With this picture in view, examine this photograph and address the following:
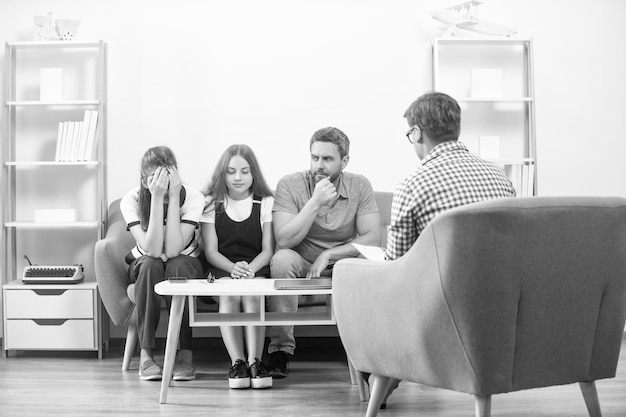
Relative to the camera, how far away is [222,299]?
3404mm

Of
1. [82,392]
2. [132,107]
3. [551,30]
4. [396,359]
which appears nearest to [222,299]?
[82,392]

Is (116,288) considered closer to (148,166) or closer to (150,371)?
(150,371)

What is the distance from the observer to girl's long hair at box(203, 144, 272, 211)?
3838 millimetres

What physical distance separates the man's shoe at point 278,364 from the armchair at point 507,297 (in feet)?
4.33

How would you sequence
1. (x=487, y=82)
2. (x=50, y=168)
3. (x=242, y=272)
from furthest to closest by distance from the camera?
(x=50, y=168)
(x=487, y=82)
(x=242, y=272)

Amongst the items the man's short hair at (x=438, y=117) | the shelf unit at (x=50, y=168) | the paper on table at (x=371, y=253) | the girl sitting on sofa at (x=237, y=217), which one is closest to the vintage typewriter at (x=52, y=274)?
the shelf unit at (x=50, y=168)

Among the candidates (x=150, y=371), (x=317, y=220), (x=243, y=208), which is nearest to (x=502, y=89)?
(x=317, y=220)

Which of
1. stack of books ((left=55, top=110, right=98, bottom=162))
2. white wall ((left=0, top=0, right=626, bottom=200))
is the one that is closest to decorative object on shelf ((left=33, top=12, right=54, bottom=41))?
white wall ((left=0, top=0, right=626, bottom=200))

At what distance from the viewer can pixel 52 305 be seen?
4113 mm

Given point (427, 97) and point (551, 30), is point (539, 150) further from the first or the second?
point (427, 97)

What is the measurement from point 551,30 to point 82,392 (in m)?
3.32

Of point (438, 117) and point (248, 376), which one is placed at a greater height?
point (438, 117)

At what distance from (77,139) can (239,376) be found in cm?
180

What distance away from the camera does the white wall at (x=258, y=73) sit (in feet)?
14.9
